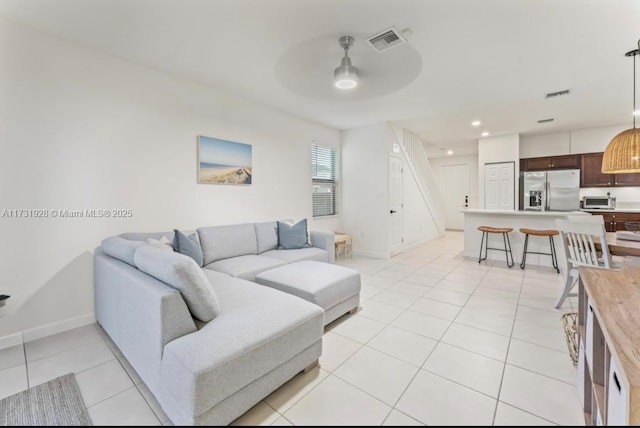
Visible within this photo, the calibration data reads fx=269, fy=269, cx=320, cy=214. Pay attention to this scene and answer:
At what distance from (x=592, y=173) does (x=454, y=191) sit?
3.26 metres

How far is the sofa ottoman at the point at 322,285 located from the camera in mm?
2324

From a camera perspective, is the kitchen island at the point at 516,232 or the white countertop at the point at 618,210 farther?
the white countertop at the point at 618,210

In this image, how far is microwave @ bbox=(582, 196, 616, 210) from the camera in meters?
5.48

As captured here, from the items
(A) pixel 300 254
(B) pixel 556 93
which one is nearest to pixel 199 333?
(A) pixel 300 254

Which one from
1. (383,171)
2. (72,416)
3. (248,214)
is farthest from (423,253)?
(72,416)

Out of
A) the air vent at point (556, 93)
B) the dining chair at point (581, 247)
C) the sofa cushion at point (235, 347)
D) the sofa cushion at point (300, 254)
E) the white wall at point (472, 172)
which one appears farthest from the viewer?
the white wall at point (472, 172)

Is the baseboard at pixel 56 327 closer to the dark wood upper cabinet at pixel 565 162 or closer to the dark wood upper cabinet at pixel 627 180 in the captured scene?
the dark wood upper cabinet at pixel 565 162

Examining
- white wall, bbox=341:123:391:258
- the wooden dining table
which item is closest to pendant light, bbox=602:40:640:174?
the wooden dining table

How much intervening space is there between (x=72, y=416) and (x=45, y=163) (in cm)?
207

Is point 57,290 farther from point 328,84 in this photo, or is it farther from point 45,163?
point 328,84

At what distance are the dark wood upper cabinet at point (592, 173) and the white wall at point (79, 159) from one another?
282 inches

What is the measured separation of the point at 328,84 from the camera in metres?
3.32

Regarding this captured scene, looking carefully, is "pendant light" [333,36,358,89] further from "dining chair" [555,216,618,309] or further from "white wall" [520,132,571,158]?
"white wall" [520,132,571,158]

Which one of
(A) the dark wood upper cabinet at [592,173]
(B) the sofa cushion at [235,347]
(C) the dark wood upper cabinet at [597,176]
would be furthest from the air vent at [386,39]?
(A) the dark wood upper cabinet at [592,173]
